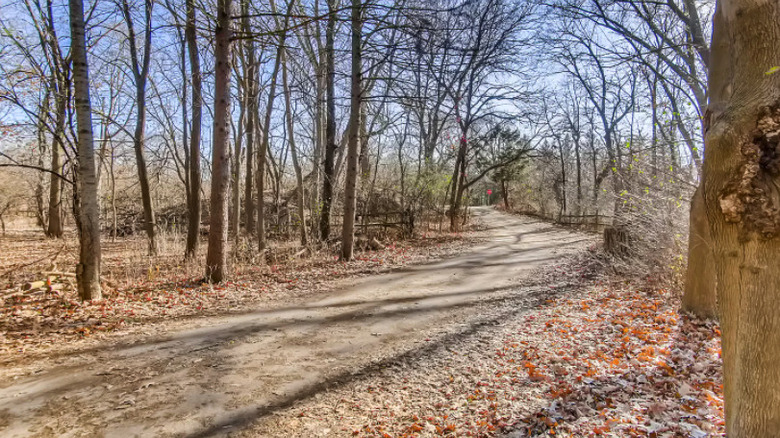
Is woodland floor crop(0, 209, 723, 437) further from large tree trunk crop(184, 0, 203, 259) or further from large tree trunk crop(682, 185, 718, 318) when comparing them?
large tree trunk crop(184, 0, 203, 259)

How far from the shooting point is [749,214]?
1862 mm

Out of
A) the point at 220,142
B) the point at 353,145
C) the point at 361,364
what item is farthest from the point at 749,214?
the point at 353,145

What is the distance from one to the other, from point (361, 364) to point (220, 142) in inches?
207

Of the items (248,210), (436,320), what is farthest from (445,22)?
(248,210)

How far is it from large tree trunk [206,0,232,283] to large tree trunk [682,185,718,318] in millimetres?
7795

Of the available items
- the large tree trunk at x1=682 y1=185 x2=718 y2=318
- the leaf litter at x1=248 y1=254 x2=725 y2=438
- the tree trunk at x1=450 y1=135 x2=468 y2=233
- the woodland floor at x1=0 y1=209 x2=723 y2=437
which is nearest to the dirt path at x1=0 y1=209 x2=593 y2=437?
the woodland floor at x1=0 y1=209 x2=723 y2=437

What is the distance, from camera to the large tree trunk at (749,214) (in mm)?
1810

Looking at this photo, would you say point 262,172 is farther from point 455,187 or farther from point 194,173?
point 455,187

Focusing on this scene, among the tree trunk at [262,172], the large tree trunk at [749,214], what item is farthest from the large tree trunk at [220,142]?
the large tree trunk at [749,214]

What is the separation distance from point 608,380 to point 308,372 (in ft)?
10.2

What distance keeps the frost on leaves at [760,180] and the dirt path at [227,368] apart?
3.47 meters

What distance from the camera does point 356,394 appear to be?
3.48 meters

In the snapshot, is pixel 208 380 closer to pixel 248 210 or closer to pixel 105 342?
pixel 105 342

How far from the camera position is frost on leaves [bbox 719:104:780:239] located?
1.79 metres
